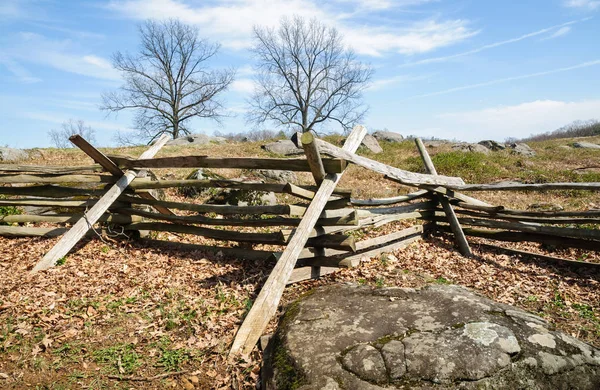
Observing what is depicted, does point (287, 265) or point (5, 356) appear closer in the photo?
point (5, 356)

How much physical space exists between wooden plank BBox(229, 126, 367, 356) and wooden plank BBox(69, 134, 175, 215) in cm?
330

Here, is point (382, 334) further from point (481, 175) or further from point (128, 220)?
point (481, 175)

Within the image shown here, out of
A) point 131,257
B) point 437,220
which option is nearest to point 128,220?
point 131,257

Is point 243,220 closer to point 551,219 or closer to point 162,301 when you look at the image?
point 162,301

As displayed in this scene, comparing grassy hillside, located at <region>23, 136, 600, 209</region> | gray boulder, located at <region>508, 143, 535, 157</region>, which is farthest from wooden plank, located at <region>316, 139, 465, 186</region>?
gray boulder, located at <region>508, 143, 535, 157</region>

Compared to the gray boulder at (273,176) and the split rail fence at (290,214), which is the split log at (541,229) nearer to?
the split rail fence at (290,214)

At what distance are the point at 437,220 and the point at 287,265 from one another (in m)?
4.77

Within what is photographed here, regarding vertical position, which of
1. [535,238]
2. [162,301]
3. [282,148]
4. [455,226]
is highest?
[282,148]

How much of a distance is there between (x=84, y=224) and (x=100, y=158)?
108 cm

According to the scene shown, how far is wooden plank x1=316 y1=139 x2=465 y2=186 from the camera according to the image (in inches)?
196

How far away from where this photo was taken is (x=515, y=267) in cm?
654

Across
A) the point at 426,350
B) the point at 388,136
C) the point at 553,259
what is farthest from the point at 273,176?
the point at 388,136

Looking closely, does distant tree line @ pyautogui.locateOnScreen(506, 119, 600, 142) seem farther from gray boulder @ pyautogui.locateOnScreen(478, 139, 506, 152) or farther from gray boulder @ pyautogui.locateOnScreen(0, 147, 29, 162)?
gray boulder @ pyautogui.locateOnScreen(0, 147, 29, 162)

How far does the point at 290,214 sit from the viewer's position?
5578 millimetres
